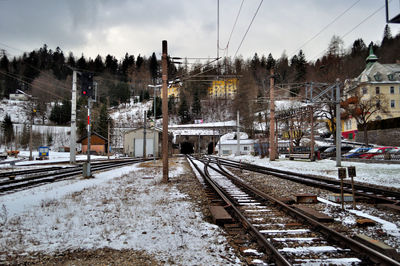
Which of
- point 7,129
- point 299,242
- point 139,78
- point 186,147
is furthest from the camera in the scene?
point 139,78

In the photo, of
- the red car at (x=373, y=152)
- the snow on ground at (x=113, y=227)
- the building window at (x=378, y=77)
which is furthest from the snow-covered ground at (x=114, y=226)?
the building window at (x=378, y=77)

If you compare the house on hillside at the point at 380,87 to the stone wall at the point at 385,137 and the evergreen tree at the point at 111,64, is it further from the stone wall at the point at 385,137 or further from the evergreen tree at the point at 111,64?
the evergreen tree at the point at 111,64

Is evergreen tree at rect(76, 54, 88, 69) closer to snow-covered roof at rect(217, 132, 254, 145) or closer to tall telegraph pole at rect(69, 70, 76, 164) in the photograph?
snow-covered roof at rect(217, 132, 254, 145)

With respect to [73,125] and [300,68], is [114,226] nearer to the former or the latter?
[73,125]

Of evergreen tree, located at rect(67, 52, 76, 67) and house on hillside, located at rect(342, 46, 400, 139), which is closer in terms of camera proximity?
house on hillside, located at rect(342, 46, 400, 139)

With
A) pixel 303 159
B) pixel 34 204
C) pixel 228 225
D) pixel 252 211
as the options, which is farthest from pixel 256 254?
pixel 303 159

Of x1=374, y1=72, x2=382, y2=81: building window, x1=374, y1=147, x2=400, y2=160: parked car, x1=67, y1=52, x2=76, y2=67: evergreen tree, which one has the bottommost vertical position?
x1=374, y1=147, x2=400, y2=160: parked car

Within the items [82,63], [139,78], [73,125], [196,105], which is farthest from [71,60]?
[73,125]

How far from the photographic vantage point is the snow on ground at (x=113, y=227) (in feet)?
15.6

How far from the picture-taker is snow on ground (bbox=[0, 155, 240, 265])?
15.6ft

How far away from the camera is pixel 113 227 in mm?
6059

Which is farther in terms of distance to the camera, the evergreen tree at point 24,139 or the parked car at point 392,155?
the evergreen tree at point 24,139

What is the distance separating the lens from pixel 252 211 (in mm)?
7602

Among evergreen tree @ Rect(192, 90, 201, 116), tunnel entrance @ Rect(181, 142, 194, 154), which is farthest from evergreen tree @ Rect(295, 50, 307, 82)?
tunnel entrance @ Rect(181, 142, 194, 154)
